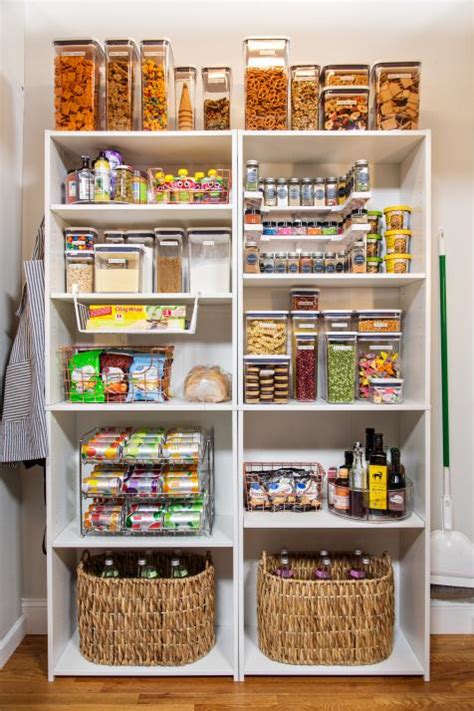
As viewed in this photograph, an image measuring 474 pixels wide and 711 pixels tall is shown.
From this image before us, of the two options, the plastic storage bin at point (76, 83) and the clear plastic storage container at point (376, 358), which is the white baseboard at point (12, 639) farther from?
the plastic storage bin at point (76, 83)

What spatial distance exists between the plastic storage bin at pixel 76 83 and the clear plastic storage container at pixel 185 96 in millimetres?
312

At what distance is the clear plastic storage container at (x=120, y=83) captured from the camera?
2.05 meters

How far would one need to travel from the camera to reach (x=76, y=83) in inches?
80.0

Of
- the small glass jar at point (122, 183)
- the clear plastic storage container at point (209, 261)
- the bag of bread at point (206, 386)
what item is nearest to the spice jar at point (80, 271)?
the small glass jar at point (122, 183)

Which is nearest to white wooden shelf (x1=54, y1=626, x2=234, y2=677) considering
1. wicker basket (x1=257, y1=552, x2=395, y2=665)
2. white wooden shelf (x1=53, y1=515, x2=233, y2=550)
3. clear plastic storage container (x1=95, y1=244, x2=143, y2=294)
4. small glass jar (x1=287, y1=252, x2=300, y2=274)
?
wicker basket (x1=257, y1=552, x2=395, y2=665)

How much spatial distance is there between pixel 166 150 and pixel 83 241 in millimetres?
504

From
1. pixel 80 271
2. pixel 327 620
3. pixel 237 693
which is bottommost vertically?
pixel 237 693

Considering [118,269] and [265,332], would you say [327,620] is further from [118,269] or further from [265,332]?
[118,269]

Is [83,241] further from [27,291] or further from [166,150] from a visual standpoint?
[166,150]

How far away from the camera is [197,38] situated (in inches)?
95.1

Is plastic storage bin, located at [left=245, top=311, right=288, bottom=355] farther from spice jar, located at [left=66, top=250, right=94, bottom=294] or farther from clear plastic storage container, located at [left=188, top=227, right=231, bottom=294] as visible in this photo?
spice jar, located at [left=66, top=250, right=94, bottom=294]

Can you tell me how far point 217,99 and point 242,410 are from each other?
1.21 meters

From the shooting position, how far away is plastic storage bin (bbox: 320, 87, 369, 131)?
204 centimetres

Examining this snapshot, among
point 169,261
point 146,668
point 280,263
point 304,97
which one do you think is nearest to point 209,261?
point 169,261
